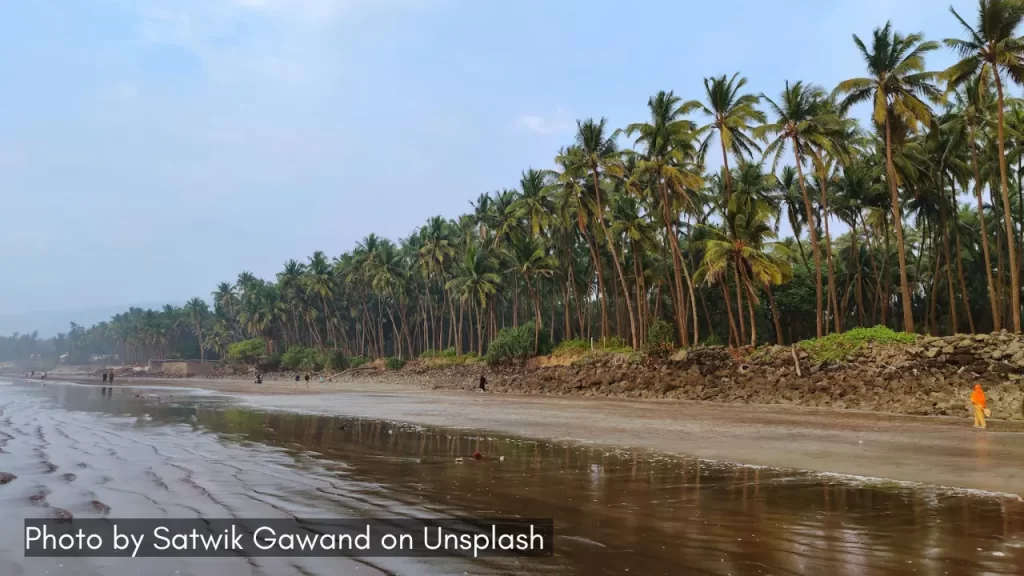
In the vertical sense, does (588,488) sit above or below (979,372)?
below

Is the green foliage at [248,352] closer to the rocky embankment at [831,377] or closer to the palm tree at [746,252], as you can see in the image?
the rocky embankment at [831,377]

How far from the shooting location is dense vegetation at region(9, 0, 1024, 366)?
29547 millimetres

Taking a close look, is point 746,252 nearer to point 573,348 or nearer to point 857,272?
point 857,272

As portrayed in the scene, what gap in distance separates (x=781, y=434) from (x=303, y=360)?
72428 millimetres

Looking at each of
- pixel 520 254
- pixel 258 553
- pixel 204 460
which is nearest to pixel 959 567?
pixel 258 553

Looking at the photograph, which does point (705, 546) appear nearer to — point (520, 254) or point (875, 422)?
point (875, 422)

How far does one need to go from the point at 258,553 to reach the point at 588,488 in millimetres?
5254

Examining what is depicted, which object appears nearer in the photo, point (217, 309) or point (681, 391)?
point (681, 391)

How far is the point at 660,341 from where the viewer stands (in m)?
38.2

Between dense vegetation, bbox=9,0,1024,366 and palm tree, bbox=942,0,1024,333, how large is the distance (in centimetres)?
7

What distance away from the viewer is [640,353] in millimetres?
39375

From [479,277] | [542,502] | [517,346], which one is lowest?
[542,502]

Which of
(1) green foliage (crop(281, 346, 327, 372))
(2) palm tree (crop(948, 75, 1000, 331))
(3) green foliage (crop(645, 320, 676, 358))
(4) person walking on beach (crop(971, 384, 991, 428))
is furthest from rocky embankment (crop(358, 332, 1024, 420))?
(1) green foliage (crop(281, 346, 327, 372))

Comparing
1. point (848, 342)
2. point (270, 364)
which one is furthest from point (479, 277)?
point (270, 364)
